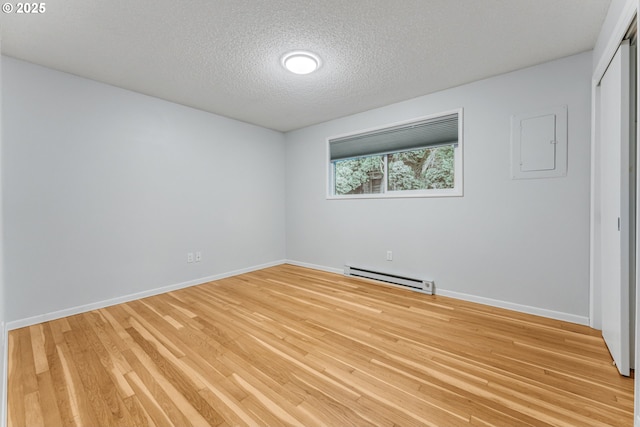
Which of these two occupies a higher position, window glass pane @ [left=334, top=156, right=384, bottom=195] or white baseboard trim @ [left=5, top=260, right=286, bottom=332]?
window glass pane @ [left=334, top=156, right=384, bottom=195]

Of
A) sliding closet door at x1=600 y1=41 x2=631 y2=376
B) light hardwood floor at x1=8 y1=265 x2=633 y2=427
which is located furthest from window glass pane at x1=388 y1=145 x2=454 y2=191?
light hardwood floor at x1=8 y1=265 x2=633 y2=427

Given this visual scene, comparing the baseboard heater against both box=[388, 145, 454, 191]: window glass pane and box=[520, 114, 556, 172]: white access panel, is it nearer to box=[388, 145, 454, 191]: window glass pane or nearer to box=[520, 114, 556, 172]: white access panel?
box=[388, 145, 454, 191]: window glass pane

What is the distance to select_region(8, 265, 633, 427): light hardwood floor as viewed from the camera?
134 centimetres

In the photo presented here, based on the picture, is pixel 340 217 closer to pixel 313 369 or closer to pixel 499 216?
pixel 499 216

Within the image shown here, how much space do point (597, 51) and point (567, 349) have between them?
91.4 inches

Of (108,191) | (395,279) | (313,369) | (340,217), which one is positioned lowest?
(313,369)

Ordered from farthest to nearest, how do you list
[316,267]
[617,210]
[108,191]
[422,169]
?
1. [316,267]
2. [422,169]
3. [108,191]
4. [617,210]

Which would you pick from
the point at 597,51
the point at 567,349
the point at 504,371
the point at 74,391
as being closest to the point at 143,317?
the point at 74,391

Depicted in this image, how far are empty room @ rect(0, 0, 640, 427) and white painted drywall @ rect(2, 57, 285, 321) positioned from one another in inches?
0.7

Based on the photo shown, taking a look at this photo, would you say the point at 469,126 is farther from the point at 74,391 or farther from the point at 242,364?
the point at 74,391

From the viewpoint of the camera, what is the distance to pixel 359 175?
13.2ft

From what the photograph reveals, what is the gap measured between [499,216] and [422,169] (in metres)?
1.05

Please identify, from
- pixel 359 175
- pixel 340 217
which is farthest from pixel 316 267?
pixel 359 175

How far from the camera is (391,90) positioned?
304 cm
